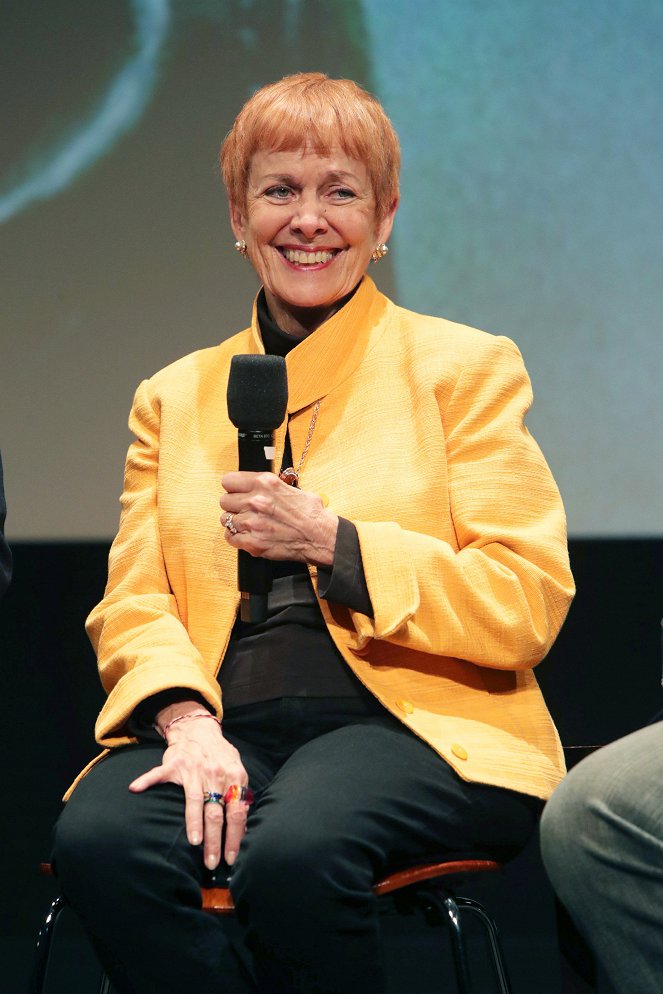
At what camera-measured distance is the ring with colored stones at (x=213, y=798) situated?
5.84 ft

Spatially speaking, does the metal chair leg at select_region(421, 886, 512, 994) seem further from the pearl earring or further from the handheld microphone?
the pearl earring

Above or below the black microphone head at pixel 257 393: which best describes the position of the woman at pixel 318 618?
below

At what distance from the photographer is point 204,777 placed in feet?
5.92

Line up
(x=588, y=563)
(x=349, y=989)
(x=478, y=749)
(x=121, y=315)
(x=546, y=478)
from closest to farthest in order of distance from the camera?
(x=349, y=989)
(x=478, y=749)
(x=546, y=478)
(x=588, y=563)
(x=121, y=315)

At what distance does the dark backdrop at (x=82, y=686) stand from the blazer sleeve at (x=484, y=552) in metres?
0.85

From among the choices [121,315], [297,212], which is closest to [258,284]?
[121,315]

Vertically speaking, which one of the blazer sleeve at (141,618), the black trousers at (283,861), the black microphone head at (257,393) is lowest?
the black trousers at (283,861)

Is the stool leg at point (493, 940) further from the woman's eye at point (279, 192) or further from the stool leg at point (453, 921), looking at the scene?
the woman's eye at point (279, 192)

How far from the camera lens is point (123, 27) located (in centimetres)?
306

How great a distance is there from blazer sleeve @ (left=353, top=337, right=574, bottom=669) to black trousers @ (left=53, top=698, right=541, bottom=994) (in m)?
0.18

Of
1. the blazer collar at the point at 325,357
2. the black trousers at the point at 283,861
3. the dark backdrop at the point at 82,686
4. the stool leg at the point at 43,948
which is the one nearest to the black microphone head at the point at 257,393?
the blazer collar at the point at 325,357

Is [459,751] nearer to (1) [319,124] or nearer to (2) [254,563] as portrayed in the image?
(2) [254,563]

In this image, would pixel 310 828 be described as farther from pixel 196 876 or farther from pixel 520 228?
pixel 520 228

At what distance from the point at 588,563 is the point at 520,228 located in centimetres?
78
